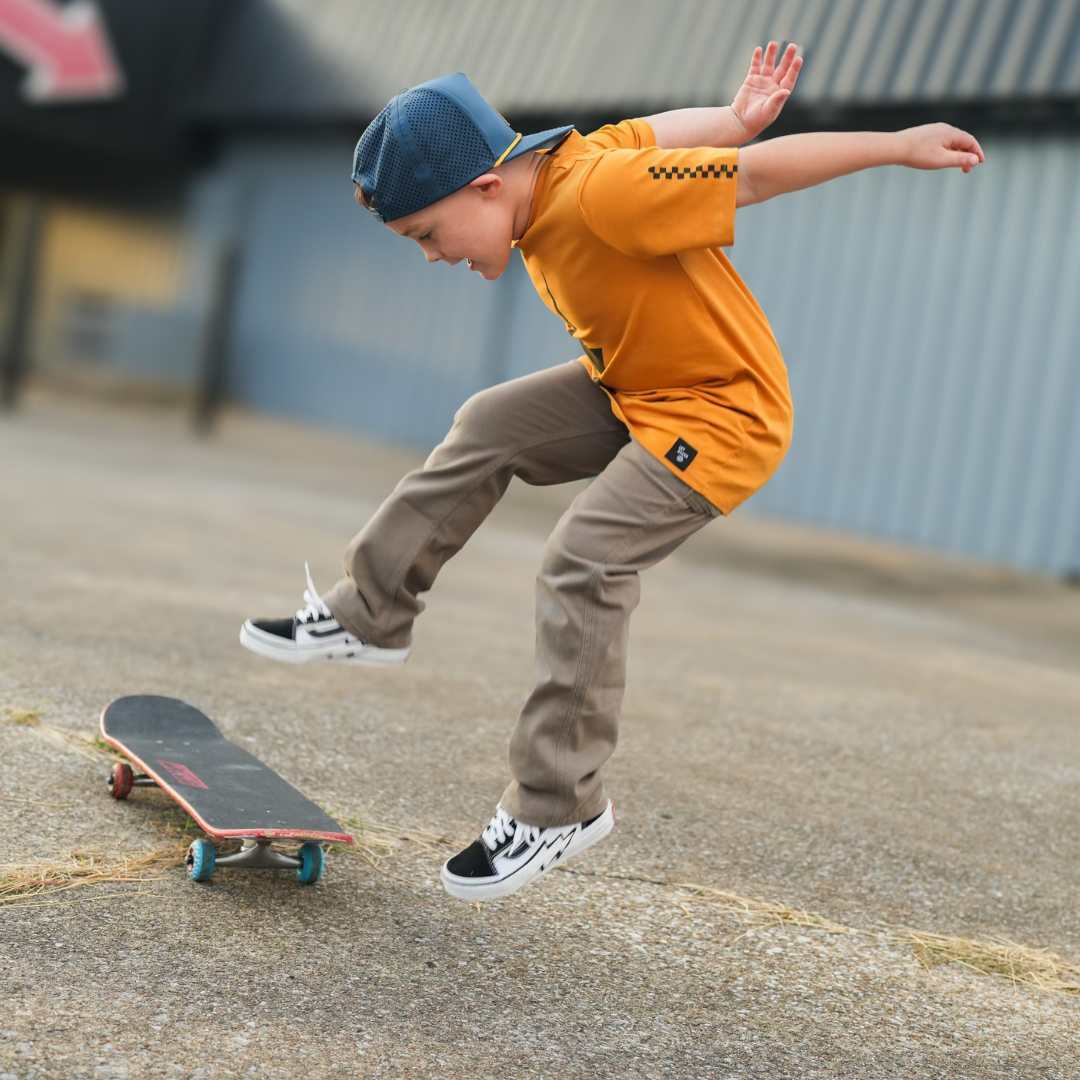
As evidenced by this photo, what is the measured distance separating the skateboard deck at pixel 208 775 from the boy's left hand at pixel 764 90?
1.78 m

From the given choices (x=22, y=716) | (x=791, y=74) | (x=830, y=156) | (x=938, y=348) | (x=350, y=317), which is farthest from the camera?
(x=350, y=317)

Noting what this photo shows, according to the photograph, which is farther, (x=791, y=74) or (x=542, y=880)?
(x=542, y=880)

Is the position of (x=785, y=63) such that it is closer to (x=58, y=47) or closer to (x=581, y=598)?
(x=581, y=598)

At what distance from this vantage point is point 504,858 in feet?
8.86

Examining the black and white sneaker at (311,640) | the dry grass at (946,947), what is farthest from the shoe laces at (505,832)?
the black and white sneaker at (311,640)

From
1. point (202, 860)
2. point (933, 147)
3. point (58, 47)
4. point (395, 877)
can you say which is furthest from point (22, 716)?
point (58, 47)

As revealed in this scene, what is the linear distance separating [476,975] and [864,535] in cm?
908

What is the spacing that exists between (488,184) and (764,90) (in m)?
0.74

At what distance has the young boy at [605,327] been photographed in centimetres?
255

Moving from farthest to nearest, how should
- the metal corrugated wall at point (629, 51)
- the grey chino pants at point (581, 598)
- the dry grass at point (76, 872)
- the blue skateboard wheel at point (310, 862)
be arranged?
the metal corrugated wall at point (629, 51) → the blue skateboard wheel at point (310, 862) → the grey chino pants at point (581, 598) → the dry grass at point (76, 872)

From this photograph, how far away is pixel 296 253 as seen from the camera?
54.6 feet

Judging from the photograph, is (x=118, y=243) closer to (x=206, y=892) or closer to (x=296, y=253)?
(x=296, y=253)

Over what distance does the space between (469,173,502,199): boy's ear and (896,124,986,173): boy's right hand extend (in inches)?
30.7

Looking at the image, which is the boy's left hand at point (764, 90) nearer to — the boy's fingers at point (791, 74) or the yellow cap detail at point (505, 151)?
the boy's fingers at point (791, 74)
